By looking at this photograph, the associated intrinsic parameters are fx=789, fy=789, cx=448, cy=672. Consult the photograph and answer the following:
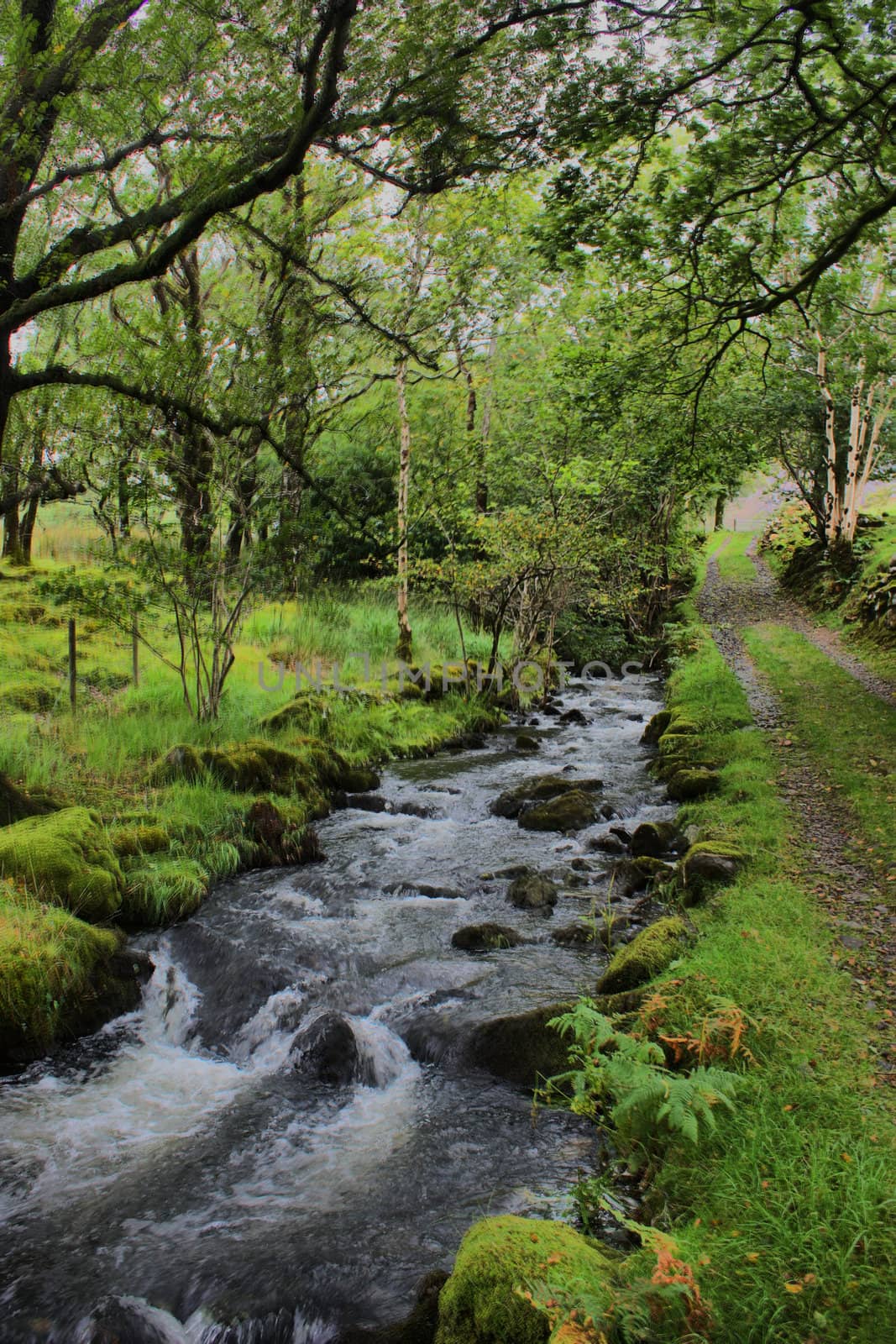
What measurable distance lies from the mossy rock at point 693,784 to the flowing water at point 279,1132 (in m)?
2.25

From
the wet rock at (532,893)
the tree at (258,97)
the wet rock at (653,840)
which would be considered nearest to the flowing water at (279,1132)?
the wet rock at (532,893)

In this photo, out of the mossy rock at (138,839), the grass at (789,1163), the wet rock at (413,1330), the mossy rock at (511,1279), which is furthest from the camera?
the mossy rock at (138,839)

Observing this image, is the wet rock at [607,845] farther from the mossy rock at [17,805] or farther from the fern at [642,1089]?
the mossy rock at [17,805]

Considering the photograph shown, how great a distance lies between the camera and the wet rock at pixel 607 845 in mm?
8523

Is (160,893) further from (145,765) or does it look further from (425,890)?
(145,765)

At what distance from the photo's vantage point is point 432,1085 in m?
4.89

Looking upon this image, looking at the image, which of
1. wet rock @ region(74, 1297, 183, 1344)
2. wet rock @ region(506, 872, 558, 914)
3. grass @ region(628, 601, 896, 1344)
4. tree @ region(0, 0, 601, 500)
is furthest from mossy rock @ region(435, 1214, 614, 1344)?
tree @ region(0, 0, 601, 500)

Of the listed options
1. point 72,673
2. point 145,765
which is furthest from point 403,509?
point 145,765

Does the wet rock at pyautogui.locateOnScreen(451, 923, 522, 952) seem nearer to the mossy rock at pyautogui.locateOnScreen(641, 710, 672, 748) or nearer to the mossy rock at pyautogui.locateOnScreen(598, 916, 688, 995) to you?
the mossy rock at pyautogui.locateOnScreen(598, 916, 688, 995)

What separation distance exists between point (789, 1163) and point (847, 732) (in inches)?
327

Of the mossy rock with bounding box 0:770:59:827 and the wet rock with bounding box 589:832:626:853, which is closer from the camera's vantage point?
the mossy rock with bounding box 0:770:59:827

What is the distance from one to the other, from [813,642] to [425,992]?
16.0 metres

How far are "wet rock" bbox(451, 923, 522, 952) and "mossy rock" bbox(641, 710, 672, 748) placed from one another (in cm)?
743

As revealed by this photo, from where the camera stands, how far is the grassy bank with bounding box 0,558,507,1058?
5.68 meters
